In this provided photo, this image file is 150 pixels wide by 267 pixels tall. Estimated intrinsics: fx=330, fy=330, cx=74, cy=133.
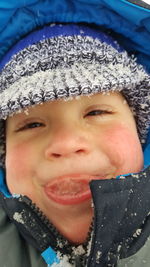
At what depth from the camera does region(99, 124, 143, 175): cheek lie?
1.00 meters

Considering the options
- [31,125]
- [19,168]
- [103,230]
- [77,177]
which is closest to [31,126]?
[31,125]

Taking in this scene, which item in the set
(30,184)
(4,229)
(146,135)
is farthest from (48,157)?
(146,135)

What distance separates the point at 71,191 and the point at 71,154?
11 cm

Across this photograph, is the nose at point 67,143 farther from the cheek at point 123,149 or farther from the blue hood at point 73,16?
the blue hood at point 73,16

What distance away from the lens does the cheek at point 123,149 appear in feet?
3.27

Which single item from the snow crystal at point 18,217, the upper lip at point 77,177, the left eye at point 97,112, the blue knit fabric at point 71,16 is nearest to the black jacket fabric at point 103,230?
the snow crystal at point 18,217

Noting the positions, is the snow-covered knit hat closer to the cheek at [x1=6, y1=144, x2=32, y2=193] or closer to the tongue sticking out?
the cheek at [x1=6, y1=144, x2=32, y2=193]

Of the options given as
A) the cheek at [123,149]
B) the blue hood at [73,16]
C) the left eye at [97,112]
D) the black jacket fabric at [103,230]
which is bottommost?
the black jacket fabric at [103,230]

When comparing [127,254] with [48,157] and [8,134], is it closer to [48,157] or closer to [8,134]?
[48,157]

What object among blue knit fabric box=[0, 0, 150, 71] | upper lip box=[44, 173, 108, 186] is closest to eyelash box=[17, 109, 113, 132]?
upper lip box=[44, 173, 108, 186]

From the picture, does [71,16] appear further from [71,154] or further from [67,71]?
[71,154]

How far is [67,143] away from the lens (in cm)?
95

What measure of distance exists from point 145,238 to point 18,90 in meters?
0.57

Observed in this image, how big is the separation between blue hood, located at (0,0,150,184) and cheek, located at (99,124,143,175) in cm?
18
